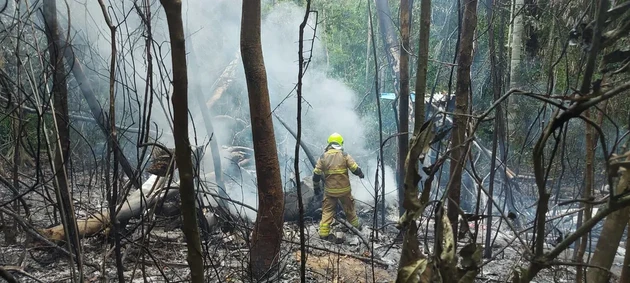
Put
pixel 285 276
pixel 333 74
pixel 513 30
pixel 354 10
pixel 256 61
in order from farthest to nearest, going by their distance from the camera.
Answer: pixel 354 10
pixel 333 74
pixel 513 30
pixel 285 276
pixel 256 61

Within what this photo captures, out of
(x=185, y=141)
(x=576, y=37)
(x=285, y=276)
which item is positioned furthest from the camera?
(x=285, y=276)

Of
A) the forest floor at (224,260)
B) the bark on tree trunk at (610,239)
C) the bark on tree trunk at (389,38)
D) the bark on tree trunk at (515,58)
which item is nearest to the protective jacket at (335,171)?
the forest floor at (224,260)

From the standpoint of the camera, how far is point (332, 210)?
A: 7.53 metres

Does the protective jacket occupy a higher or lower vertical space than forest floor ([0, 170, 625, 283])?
higher

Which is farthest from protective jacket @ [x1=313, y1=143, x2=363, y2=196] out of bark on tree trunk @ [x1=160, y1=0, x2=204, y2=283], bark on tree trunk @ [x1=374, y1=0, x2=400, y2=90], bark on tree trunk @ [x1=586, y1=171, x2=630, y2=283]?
bark on tree trunk @ [x1=160, y1=0, x2=204, y2=283]

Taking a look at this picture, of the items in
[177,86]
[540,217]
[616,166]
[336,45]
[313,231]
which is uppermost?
[336,45]

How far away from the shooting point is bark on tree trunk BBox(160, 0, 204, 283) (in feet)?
4.63

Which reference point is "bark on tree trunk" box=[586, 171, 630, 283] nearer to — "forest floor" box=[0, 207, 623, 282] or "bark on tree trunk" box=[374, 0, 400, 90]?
"forest floor" box=[0, 207, 623, 282]

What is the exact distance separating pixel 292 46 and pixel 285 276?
15727 millimetres

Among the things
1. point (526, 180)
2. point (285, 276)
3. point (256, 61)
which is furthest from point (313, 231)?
point (526, 180)

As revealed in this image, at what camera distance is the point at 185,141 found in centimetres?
150

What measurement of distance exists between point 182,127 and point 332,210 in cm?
625

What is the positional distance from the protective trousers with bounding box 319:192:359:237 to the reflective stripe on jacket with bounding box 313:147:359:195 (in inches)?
4.5

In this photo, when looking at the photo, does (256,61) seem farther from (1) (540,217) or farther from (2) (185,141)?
(1) (540,217)
